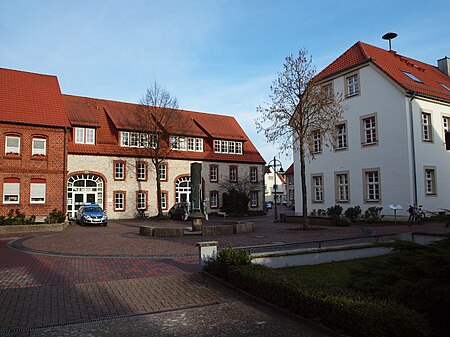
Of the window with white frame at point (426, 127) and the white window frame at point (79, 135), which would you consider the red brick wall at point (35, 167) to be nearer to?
the white window frame at point (79, 135)

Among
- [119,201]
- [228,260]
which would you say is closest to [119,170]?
[119,201]

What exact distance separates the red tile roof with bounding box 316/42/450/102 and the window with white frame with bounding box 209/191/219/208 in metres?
16.3

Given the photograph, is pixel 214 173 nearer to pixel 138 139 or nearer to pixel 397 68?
pixel 138 139

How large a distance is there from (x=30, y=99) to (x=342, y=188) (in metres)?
25.0

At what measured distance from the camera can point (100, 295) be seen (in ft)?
23.8

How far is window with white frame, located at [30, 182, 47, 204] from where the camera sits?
26.8 m

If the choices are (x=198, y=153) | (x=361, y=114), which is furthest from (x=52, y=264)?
(x=198, y=153)

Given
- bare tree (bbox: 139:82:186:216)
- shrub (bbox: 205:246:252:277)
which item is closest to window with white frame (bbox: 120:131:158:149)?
bare tree (bbox: 139:82:186:216)

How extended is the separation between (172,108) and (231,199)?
423 inches

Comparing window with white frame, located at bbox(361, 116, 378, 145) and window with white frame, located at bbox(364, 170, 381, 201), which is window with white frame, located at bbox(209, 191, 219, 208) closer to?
window with white frame, located at bbox(364, 170, 381, 201)

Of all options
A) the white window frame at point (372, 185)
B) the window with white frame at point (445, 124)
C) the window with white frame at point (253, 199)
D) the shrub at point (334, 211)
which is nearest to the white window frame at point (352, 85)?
the white window frame at point (372, 185)

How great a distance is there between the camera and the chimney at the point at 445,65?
32.7 m

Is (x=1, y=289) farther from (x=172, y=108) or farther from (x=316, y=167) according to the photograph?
(x=172, y=108)

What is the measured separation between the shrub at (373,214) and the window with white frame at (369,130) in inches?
174
